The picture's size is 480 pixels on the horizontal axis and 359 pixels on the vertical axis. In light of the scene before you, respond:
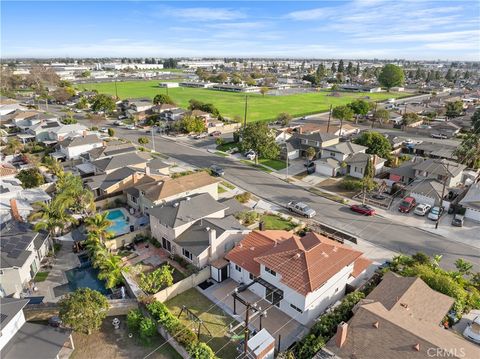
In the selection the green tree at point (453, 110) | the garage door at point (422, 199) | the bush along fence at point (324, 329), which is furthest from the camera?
the green tree at point (453, 110)

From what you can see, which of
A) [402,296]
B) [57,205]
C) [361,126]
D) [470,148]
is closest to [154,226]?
[57,205]

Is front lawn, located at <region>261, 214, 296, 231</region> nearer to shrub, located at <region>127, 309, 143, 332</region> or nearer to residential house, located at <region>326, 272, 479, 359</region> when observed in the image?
residential house, located at <region>326, 272, 479, 359</region>

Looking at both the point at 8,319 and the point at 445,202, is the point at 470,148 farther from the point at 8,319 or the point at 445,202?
the point at 8,319

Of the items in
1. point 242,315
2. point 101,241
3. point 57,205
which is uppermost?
point 57,205

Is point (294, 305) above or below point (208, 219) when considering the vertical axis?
below

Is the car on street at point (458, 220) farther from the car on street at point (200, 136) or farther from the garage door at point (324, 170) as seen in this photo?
the car on street at point (200, 136)

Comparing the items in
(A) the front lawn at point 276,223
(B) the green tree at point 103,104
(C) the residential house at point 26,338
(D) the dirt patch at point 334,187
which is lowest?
(A) the front lawn at point 276,223

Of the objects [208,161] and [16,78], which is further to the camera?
[16,78]

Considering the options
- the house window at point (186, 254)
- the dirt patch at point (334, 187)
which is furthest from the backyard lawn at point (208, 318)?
the dirt patch at point (334, 187)

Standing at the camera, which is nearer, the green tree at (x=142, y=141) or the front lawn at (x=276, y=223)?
the front lawn at (x=276, y=223)
